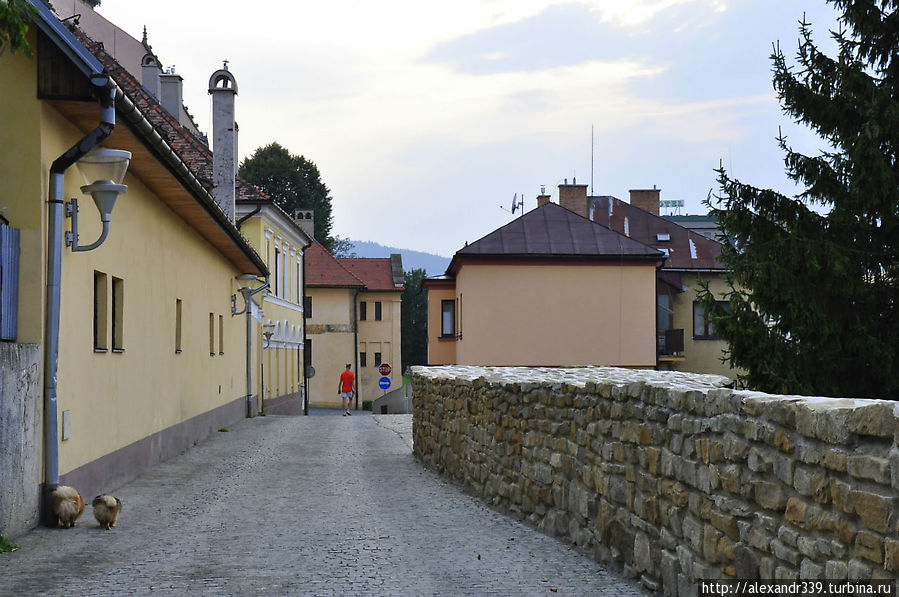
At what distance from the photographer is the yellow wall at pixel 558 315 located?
40.6 metres

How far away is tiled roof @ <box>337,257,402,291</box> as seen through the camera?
76312mm

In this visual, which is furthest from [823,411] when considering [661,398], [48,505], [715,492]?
[48,505]

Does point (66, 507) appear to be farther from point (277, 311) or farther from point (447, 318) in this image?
point (447, 318)

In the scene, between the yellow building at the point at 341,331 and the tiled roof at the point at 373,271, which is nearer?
the yellow building at the point at 341,331

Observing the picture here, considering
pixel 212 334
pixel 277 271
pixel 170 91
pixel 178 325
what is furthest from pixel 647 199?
pixel 178 325

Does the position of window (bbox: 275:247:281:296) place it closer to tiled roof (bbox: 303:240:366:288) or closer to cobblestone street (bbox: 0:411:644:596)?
tiled roof (bbox: 303:240:366:288)

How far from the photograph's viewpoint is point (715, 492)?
19.2 ft

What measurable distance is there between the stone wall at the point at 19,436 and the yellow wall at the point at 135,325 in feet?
2.86

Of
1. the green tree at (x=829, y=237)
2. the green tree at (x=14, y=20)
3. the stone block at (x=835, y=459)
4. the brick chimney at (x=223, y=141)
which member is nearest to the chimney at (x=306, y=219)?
the brick chimney at (x=223, y=141)

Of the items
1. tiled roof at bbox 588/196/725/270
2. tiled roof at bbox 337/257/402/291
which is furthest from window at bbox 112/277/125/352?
tiled roof at bbox 337/257/402/291

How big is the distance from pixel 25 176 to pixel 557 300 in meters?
32.4

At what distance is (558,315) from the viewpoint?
41062 mm

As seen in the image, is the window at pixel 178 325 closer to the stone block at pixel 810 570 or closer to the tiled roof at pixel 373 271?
the stone block at pixel 810 570

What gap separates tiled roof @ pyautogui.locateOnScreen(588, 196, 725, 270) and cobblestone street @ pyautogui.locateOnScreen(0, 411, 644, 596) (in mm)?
36560
